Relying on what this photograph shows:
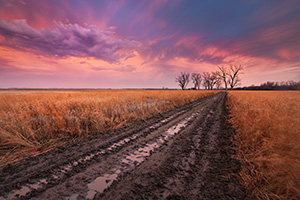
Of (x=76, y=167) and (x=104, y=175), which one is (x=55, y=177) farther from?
(x=104, y=175)

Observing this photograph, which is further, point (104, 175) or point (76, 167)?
point (76, 167)

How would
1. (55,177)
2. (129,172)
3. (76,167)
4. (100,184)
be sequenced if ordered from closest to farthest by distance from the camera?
(100,184) → (55,177) → (129,172) → (76,167)

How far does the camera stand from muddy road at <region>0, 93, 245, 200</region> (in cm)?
150

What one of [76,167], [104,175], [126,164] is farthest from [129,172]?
[76,167]

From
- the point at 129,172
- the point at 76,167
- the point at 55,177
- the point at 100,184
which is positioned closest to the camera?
the point at 100,184

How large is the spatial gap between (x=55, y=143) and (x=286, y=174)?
4.60 m

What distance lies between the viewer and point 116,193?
149cm

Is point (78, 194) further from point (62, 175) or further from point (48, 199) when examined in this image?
point (62, 175)

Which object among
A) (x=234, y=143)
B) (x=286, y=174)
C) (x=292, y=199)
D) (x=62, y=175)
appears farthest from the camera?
(x=234, y=143)

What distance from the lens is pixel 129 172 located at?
1.90 metres

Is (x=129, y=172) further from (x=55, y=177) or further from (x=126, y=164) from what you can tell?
(x=55, y=177)

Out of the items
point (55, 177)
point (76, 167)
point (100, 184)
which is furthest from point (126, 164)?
point (55, 177)

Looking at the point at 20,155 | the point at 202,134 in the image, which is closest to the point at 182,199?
the point at 202,134

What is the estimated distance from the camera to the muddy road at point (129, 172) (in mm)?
1497
